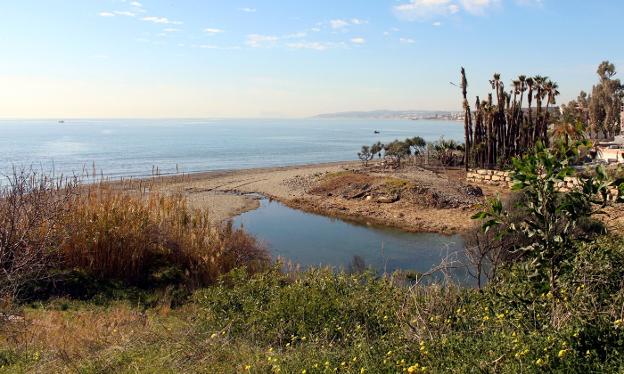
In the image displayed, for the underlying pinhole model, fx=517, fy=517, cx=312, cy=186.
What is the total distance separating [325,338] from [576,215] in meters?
3.28

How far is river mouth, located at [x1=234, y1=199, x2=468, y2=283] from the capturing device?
741 inches

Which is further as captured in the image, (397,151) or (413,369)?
(397,151)

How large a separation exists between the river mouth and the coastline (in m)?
1.11

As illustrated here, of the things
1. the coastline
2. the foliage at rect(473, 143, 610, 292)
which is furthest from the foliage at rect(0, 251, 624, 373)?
the coastline

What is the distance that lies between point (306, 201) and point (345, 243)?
11.2 meters

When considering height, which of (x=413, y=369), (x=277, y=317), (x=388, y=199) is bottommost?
(x=388, y=199)

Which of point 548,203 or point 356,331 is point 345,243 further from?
point 548,203

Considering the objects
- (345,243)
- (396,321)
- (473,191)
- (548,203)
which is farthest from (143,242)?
(473,191)

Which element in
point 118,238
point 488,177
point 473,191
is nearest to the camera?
point 118,238

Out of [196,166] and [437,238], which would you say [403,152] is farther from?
[437,238]

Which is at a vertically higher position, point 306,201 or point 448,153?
point 448,153

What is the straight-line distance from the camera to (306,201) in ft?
110

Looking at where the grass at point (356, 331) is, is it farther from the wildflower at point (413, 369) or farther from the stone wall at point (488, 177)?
the stone wall at point (488, 177)

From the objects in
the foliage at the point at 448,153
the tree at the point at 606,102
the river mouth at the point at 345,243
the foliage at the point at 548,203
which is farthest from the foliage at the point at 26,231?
the tree at the point at 606,102
